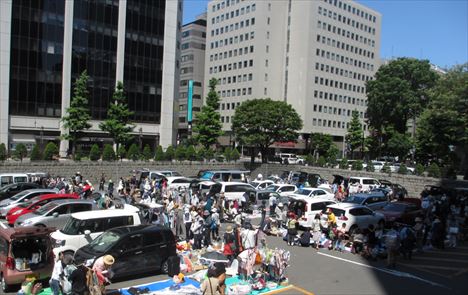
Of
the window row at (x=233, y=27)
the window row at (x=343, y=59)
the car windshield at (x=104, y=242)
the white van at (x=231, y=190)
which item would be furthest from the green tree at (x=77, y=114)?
the window row at (x=343, y=59)

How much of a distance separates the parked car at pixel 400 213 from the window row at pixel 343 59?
6779cm

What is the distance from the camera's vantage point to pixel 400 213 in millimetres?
22797

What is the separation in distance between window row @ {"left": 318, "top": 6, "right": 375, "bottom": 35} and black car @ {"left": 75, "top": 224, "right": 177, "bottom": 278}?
81.8m

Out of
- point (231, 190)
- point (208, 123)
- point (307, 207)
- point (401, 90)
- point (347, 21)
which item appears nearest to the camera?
point (307, 207)

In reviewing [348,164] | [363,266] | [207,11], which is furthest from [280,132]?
[207,11]

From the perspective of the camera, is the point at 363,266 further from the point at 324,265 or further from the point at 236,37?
the point at 236,37

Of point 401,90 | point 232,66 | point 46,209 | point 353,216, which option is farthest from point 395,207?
point 232,66

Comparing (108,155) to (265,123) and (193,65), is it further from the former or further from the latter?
(193,65)

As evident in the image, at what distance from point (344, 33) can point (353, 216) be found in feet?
260

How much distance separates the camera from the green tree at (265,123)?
55.8 m

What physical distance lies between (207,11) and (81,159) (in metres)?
69.5

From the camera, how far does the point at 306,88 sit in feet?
282

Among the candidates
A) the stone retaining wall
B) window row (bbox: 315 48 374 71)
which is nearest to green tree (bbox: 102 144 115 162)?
the stone retaining wall

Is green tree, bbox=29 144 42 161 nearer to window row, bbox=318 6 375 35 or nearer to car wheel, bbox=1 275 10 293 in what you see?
car wheel, bbox=1 275 10 293
